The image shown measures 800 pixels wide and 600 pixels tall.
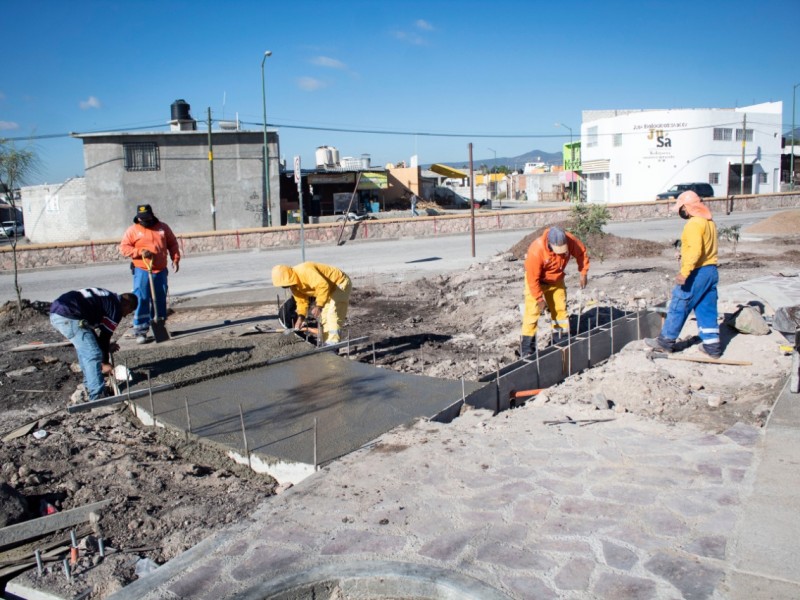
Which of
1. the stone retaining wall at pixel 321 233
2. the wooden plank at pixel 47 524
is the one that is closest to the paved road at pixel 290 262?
the stone retaining wall at pixel 321 233

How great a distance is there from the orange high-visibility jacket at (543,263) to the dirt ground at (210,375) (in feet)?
3.20

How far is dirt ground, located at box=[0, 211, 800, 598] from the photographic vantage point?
408cm

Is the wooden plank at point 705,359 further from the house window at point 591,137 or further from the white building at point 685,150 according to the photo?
the house window at point 591,137

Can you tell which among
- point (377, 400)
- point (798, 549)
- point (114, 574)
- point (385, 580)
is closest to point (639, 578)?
point (798, 549)

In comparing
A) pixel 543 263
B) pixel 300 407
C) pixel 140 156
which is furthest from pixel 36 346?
pixel 140 156

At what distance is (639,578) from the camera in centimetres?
300

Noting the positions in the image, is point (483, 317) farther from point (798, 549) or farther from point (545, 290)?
point (798, 549)

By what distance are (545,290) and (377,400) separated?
8.73ft

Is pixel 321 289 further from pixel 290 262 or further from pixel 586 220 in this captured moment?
pixel 290 262

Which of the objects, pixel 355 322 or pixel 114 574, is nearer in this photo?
pixel 114 574

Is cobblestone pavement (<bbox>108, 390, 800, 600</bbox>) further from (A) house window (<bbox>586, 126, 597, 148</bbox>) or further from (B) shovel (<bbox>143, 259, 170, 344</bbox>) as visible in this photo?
(A) house window (<bbox>586, 126, 597, 148</bbox>)

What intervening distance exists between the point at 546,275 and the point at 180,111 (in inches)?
1181

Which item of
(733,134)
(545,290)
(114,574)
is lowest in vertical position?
(114,574)

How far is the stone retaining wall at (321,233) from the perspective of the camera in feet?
65.9
